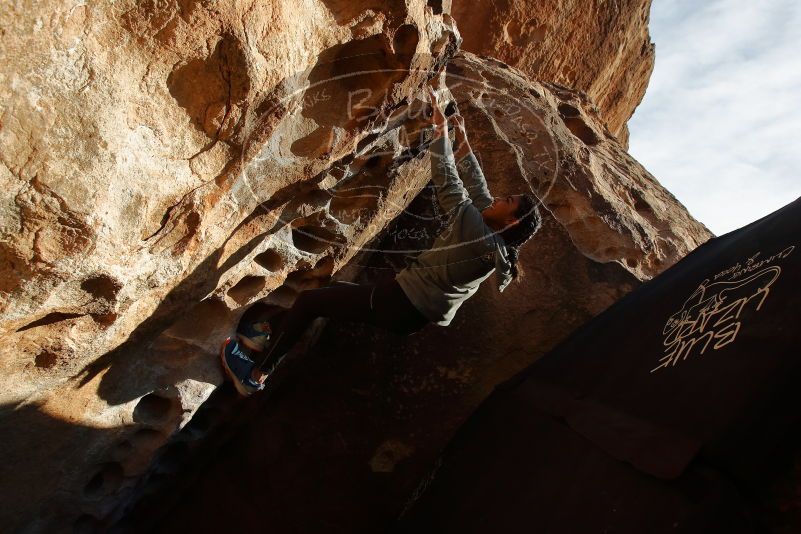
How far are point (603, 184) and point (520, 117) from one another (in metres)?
0.65

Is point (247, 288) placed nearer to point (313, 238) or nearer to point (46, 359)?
point (313, 238)

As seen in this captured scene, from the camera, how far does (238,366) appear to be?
2400 mm

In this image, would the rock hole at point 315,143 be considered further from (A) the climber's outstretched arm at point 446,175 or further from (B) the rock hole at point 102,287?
(B) the rock hole at point 102,287

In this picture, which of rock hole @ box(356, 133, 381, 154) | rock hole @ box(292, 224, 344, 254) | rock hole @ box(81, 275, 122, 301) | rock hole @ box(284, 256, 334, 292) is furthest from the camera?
rock hole @ box(284, 256, 334, 292)

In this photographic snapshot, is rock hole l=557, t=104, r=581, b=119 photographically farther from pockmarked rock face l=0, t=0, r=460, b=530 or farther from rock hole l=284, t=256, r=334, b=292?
rock hole l=284, t=256, r=334, b=292

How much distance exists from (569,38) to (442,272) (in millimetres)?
3820

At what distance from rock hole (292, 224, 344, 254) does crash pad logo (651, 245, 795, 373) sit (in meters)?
1.40

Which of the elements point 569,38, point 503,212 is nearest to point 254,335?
point 503,212

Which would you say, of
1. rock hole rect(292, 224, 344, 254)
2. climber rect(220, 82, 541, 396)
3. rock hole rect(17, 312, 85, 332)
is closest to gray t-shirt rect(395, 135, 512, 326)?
climber rect(220, 82, 541, 396)

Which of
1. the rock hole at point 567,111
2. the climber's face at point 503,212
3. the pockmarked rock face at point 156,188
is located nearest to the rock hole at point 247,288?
the pockmarked rock face at point 156,188

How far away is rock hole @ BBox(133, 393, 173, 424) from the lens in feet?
7.59

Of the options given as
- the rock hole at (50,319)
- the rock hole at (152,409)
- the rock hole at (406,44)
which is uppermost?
the rock hole at (406,44)

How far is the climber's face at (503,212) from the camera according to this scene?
1997mm

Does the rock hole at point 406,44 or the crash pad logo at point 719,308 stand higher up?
the rock hole at point 406,44
